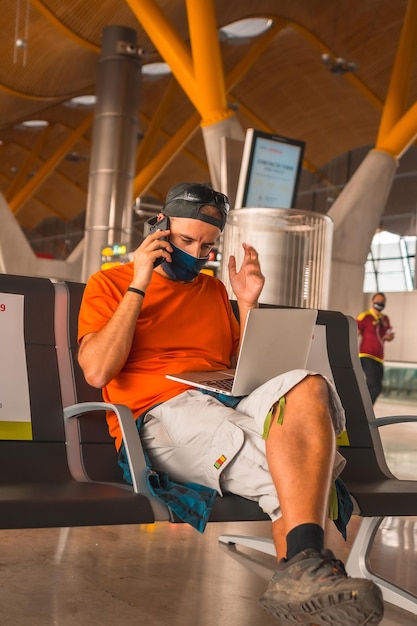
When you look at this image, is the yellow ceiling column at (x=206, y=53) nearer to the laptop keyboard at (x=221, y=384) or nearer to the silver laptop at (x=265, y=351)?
the silver laptop at (x=265, y=351)

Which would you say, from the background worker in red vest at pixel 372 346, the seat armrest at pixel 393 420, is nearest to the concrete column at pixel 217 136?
the background worker in red vest at pixel 372 346

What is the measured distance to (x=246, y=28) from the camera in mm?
23203

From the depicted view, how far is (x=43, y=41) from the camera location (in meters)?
17.9

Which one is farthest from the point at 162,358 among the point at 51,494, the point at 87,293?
the point at 51,494

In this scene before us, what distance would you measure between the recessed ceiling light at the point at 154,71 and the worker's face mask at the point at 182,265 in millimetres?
24359

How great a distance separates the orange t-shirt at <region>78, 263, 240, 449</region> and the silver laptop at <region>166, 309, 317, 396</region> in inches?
5.9

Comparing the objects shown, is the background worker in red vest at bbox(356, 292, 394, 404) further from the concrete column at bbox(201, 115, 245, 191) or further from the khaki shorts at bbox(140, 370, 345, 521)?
the khaki shorts at bbox(140, 370, 345, 521)

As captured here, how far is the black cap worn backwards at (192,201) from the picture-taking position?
280 centimetres

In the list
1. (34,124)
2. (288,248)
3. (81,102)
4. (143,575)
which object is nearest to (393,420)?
(143,575)

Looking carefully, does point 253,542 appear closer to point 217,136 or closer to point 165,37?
point 217,136

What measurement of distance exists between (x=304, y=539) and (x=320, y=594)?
176mm

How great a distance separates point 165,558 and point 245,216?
5808mm

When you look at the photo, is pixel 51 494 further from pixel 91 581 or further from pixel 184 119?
pixel 184 119

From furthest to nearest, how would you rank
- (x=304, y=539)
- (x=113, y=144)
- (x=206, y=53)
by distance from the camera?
(x=113, y=144)
(x=206, y=53)
(x=304, y=539)
